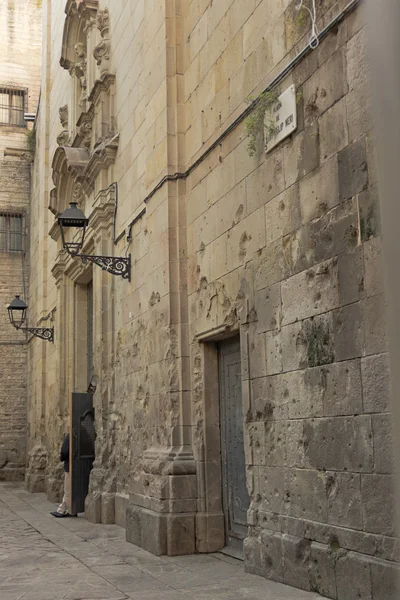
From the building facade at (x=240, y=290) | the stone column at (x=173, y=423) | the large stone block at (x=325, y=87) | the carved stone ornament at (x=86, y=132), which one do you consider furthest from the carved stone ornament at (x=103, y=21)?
the large stone block at (x=325, y=87)

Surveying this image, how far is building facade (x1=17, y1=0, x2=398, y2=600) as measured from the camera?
14.8 feet

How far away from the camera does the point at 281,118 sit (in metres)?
5.57

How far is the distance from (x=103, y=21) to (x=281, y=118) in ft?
22.2

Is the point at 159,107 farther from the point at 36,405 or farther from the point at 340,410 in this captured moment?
the point at 36,405

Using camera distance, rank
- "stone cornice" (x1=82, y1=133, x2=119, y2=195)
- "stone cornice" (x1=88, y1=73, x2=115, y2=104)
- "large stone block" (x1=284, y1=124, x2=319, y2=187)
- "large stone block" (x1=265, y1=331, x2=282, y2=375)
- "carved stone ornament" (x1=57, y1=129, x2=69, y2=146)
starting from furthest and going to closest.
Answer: "carved stone ornament" (x1=57, y1=129, x2=69, y2=146), "stone cornice" (x1=88, y1=73, x2=115, y2=104), "stone cornice" (x1=82, y1=133, x2=119, y2=195), "large stone block" (x1=265, y1=331, x2=282, y2=375), "large stone block" (x1=284, y1=124, x2=319, y2=187)

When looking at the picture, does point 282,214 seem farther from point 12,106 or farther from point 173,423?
point 12,106

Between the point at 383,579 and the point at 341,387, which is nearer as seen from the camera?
the point at 383,579

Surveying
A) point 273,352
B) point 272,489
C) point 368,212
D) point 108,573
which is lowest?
point 108,573

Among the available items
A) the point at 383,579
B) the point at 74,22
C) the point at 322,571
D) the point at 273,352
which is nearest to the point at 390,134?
the point at 383,579

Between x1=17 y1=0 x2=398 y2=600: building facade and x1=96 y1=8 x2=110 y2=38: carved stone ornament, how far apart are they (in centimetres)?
2

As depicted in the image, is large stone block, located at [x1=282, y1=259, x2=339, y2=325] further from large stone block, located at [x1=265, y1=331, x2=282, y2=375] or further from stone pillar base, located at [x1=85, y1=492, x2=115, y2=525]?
stone pillar base, located at [x1=85, y1=492, x2=115, y2=525]

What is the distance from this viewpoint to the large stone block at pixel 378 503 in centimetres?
405

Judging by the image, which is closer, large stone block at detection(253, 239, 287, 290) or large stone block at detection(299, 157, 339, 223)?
large stone block at detection(299, 157, 339, 223)

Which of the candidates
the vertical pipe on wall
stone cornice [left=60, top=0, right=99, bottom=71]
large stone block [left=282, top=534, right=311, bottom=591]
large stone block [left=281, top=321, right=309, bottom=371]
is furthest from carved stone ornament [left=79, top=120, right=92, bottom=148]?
the vertical pipe on wall
